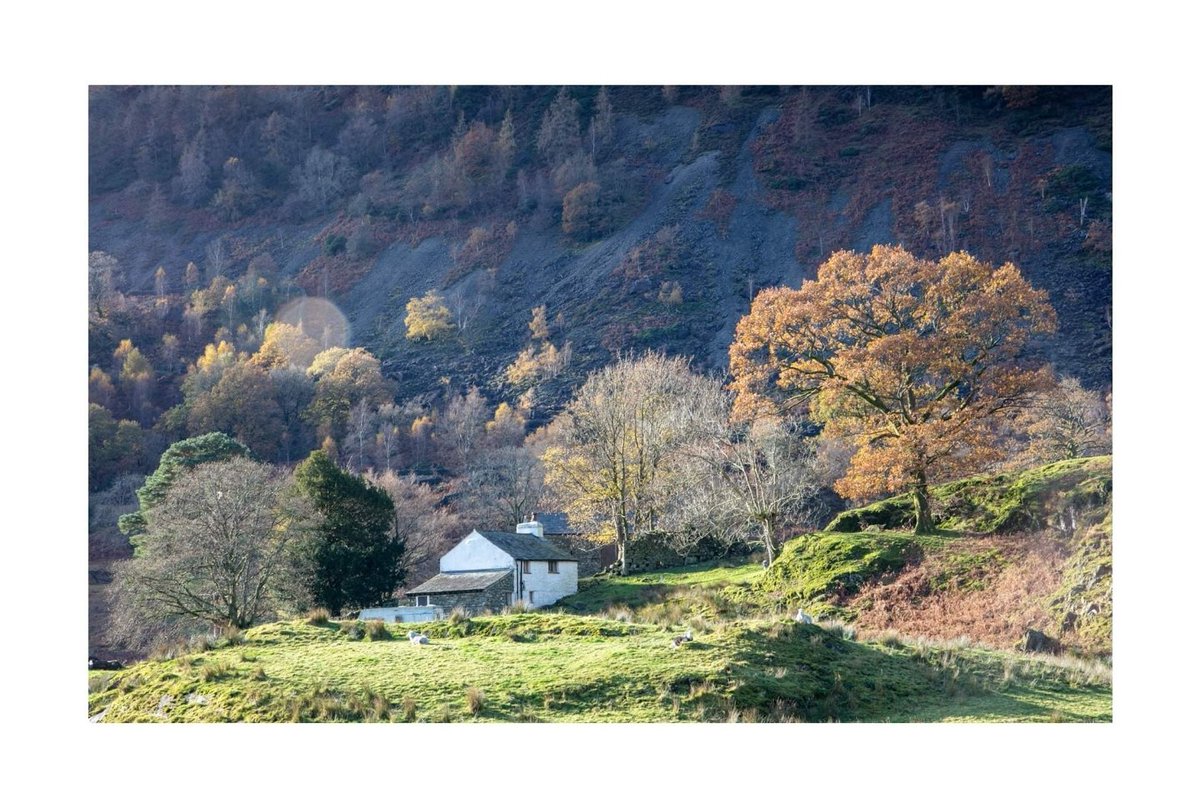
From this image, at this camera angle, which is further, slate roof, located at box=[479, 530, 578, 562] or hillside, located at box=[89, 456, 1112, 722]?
slate roof, located at box=[479, 530, 578, 562]

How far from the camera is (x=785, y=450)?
147 feet

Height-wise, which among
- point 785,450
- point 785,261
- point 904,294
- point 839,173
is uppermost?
point 839,173

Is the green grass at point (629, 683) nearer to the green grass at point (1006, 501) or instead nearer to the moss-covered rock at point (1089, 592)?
the moss-covered rock at point (1089, 592)

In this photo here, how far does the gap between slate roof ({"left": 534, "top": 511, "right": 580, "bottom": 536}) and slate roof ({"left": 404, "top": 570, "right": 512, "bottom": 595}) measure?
48.6 ft

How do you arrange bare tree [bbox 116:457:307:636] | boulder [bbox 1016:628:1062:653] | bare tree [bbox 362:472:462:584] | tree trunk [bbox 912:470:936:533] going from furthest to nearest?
bare tree [bbox 362:472:462:584]
bare tree [bbox 116:457:307:636]
tree trunk [bbox 912:470:936:533]
boulder [bbox 1016:628:1062:653]

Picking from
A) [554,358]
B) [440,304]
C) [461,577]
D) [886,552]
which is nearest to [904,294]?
[886,552]

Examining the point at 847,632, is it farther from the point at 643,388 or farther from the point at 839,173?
the point at 839,173

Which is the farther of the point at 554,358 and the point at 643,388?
the point at 554,358

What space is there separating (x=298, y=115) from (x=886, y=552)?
103 m

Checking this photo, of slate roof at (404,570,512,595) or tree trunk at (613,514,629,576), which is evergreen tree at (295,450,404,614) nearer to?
slate roof at (404,570,512,595)

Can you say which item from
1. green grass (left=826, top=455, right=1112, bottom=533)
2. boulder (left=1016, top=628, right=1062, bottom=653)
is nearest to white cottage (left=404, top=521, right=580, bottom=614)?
green grass (left=826, top=455, right=1112, bottom=533)

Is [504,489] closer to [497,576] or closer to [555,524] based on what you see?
[555,524]

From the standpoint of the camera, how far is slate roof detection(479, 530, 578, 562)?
35.1 meters

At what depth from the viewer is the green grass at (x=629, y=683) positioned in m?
16.1
